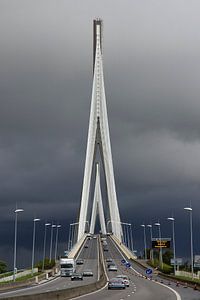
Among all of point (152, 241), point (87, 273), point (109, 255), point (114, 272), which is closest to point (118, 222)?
point (109, 255)

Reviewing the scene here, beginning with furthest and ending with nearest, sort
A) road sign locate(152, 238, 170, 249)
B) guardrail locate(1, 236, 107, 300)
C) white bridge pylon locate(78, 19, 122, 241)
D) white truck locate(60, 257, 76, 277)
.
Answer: white bridge pylon locate(78, 19, 122, 241)
road sign locate(152, 238, 170, 249)
white truck locate(60, 257, 76, 277)
guardrail locate(1, 236, 107, 300)

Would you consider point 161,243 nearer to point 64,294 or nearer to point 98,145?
point 98,145

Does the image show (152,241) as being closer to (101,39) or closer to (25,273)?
(25,273)

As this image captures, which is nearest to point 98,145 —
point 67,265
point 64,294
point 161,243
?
point 161,243

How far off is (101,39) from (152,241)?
69.5m

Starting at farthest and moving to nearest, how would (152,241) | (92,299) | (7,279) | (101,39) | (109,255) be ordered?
1. (101,39)
2. (109,255)
3. (152,241)
4. (7,279)
5. (92,299)

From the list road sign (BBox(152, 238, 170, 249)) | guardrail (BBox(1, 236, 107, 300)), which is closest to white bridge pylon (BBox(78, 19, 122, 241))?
road sign (BBox(152, 238, 170, 249))

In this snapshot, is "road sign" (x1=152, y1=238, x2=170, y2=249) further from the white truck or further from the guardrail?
the guardrail

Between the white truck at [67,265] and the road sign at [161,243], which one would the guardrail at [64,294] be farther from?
the road sign at [161,243]

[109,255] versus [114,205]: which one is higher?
[114,205]

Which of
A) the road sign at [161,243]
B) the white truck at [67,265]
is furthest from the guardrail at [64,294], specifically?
the road sign at [161,243]

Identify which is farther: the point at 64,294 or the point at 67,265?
the point at 67,265

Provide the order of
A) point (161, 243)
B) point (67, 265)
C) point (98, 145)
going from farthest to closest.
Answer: point (98, 145) < point (161, 243) < point (67, 265)

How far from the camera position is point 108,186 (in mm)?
153375
